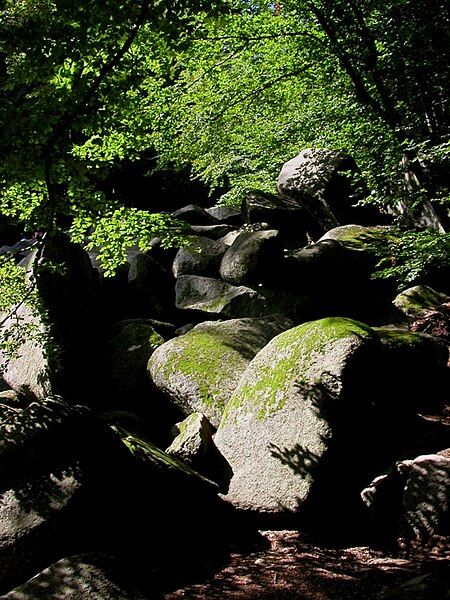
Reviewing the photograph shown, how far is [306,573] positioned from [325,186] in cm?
1047

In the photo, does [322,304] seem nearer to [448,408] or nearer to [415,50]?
[448,408]

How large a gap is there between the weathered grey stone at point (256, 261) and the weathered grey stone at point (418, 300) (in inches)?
105

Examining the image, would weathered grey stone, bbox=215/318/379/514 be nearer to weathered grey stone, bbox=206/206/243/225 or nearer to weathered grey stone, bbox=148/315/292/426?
weathered grey stone, bbox=148/315/292/426

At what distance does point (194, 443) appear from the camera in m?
6.13

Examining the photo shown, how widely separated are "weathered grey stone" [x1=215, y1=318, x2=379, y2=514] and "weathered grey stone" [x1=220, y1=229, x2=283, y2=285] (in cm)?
442

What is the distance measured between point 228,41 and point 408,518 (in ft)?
30.0

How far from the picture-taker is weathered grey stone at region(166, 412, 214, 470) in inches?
239

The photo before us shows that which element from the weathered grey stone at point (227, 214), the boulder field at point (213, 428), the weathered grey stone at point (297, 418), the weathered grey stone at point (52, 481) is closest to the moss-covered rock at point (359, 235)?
the boulder field at point (213, 428)

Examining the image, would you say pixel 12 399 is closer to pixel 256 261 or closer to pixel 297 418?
pixel 297 418

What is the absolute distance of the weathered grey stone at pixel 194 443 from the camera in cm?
606

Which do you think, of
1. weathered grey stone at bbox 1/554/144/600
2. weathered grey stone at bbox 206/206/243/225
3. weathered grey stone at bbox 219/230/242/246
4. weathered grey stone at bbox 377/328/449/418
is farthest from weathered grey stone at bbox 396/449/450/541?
weathered grey stone at bbox 206/206/243/225

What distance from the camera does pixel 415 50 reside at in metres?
9.17

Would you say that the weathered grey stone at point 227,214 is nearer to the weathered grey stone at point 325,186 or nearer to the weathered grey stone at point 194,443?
the weathered grey stone at point 325,186

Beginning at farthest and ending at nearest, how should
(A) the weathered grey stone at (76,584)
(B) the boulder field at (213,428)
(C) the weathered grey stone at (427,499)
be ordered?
(C) the weathered grey stone at (427,499) < (B) the boulder field at (213,428) < (A) the weathered grey stone at (76,584)
